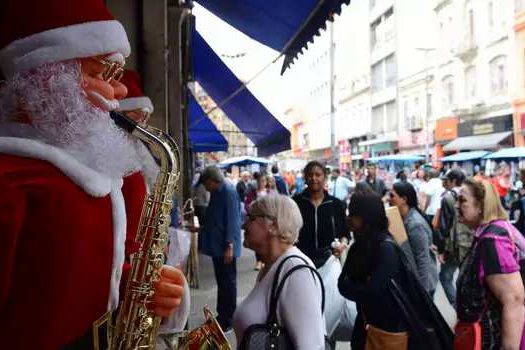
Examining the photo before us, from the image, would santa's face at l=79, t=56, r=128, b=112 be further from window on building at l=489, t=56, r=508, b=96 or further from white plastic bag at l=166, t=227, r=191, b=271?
window on building at l=489, t=56, r=508, b=96

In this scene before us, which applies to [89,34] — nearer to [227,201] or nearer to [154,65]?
[154,65]

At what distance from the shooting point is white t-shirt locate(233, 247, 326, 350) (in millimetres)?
2662

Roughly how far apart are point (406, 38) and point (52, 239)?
4415 cm

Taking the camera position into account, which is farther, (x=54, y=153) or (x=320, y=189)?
(x=320, y=189)

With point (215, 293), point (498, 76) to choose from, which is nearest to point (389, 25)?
point (498, 76)

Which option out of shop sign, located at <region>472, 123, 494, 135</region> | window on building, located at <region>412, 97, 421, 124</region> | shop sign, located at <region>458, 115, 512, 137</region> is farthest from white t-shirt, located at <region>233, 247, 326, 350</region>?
window on building, located at <region>412, 97, 421, 124</region>

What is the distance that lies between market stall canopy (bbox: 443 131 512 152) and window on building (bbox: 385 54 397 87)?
1353cm

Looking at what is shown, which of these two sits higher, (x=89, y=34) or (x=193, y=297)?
(x=89, y=34)

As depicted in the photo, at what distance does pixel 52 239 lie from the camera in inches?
60.5

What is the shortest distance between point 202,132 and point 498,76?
2062 centimetres

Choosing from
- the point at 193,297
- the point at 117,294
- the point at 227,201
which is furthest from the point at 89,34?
the point at 193,297

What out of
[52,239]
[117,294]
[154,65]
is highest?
[154,65]

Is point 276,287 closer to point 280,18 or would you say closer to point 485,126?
point 280,18

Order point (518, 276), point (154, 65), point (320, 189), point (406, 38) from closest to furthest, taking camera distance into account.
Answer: point (518, 276) < point (154, 65) < point (320, 189) < point (406, 38)
